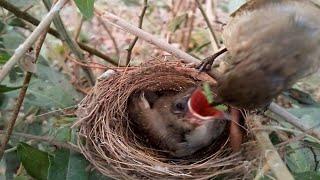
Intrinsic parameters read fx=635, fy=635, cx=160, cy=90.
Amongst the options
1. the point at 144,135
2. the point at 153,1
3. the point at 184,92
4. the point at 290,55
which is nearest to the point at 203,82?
the point at 184,92

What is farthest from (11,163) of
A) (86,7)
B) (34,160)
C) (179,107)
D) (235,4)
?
(235,4)

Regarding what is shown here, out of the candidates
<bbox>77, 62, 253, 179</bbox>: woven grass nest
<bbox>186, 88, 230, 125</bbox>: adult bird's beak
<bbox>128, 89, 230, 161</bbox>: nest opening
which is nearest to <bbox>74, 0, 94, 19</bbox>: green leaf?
<bbox>77, 62, 253, 179</bbox>: woven grass nest

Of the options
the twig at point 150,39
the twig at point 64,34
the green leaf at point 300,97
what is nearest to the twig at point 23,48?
the twig at point 150,39

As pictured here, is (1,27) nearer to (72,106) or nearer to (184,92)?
(72,106)

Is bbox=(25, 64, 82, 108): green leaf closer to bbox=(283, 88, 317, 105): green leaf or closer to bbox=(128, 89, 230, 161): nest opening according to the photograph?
bbox=(128, 89, 230, 161): nest opening

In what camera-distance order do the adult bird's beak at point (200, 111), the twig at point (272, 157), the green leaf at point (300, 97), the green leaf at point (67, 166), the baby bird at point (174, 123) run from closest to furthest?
the twig at point (272, 157) → the green leaf at point (67, 166) → the adult bird's beak at point (200, 111) → the baby bird at point (174, 123) → the green leaf at point (300, 97)

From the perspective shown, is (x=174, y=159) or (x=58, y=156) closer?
(x=58, y=156)

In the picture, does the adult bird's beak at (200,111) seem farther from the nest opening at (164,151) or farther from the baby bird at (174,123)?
the nest opening at (164,151)
